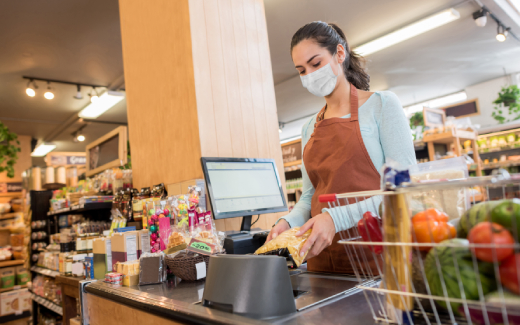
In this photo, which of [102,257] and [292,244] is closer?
[292,244]

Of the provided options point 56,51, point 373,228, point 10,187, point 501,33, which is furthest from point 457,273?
point 10,187

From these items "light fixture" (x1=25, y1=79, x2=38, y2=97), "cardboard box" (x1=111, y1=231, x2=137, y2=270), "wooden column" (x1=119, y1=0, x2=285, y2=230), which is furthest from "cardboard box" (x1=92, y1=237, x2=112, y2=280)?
"light fixture" (x1=25, y1=79, x2=38, y2=97)

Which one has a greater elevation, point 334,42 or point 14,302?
point 334,42

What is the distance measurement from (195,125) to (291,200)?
16.8 ft

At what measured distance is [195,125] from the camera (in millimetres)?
2295

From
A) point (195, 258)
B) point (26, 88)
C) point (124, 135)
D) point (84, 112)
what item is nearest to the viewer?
point (195, 258)

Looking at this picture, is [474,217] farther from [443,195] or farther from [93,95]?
[93,95]

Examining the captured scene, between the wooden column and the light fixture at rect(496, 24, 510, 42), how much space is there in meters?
4.82

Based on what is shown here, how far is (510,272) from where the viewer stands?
47cm

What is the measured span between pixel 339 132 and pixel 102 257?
1.46 m

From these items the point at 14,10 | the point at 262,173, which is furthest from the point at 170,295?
the point at 14,10

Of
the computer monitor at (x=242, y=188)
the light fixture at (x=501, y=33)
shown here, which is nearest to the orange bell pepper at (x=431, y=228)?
the computer monitor at (x=242, y=188)

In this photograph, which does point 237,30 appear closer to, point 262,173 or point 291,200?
point 262,173

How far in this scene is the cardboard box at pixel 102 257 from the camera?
1937mm
